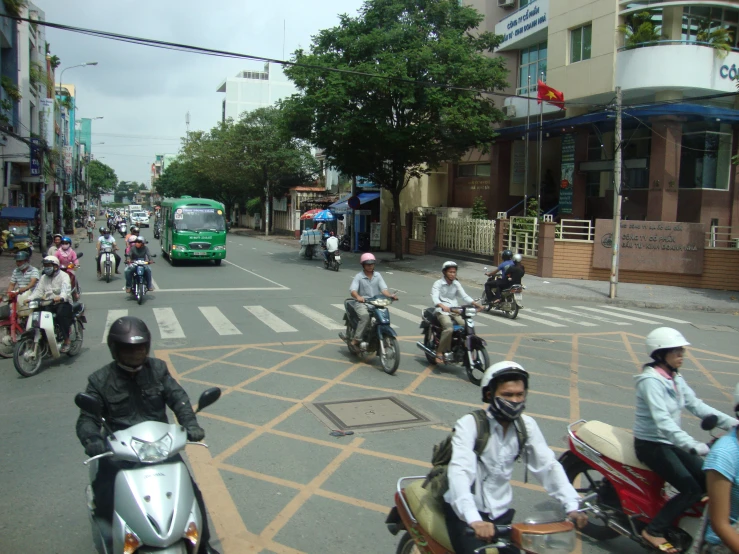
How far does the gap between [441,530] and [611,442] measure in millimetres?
1791

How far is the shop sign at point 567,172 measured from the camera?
26.6 meters

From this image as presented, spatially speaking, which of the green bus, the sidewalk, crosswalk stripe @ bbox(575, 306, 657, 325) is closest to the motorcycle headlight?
crosswalk stripe @ bbox(575, 306, 657, 325)

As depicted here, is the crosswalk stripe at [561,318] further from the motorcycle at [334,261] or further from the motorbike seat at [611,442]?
the motorcycle at [334,261]

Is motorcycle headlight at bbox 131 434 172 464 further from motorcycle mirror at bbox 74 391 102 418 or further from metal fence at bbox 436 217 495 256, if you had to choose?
metal fence at bbox 436 217 495 256

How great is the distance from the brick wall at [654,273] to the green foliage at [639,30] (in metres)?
7.37

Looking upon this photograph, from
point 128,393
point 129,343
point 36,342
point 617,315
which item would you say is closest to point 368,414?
point 128,393

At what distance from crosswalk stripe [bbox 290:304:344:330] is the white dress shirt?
9174 millimetres

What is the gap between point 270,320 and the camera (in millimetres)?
12984

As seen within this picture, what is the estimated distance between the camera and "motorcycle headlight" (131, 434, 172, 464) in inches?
127

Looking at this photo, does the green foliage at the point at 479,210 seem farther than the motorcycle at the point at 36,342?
Yes

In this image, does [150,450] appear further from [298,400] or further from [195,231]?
[195,231]

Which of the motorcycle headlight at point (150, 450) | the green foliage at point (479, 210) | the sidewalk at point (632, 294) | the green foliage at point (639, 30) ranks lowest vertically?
the sidewalk at point (632, 294)

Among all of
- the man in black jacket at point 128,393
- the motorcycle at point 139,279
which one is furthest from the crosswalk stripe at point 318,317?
the man in black jacket at point 128,393

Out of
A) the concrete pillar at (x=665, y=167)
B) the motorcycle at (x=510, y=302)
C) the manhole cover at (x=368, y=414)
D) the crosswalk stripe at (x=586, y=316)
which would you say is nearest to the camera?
the manhole cover at (x=368, y=414)
